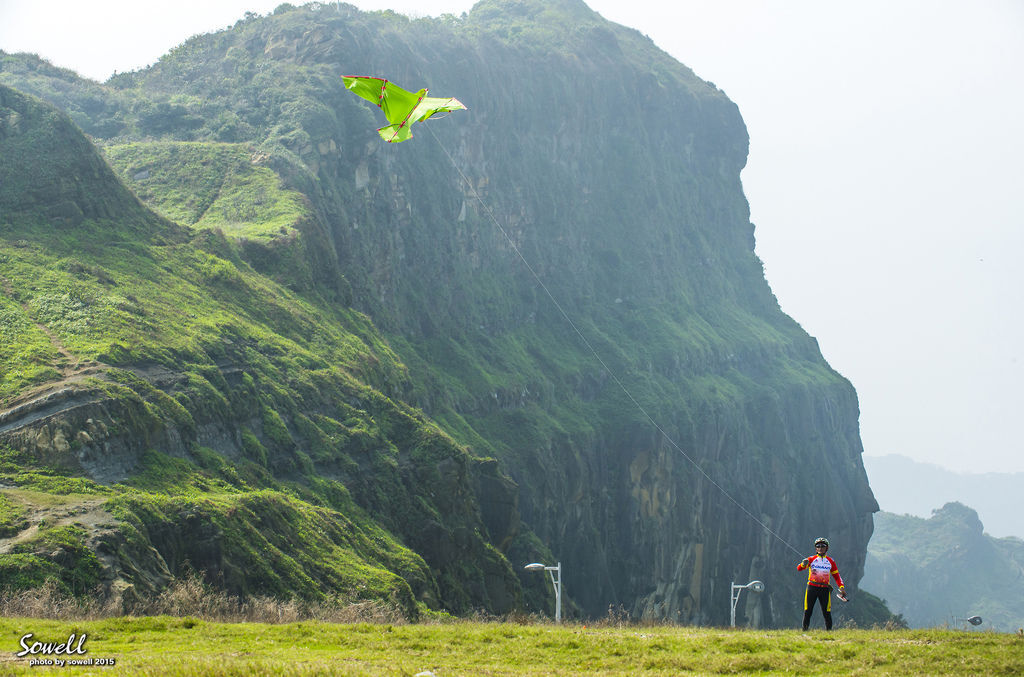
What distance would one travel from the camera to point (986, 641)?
60.8ft

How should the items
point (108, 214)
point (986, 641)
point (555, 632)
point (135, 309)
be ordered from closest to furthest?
point (986, 641) → point (555, 632) → point (135, 309) → point (108, 214)

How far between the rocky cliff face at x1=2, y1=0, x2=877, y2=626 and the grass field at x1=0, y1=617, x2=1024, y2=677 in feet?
111

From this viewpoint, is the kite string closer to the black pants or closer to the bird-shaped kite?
the bird-shaped kite

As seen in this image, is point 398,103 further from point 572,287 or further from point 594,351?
point 572,287

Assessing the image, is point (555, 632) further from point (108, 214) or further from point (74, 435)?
point (108, 214)

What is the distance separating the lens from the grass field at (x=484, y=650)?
16375 mm

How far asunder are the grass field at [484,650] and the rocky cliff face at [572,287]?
3388 centimetres

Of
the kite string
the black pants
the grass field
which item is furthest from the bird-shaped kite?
the kite string

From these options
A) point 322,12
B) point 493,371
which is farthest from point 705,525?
point 322,12

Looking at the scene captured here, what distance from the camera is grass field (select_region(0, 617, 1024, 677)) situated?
16375 millimetres

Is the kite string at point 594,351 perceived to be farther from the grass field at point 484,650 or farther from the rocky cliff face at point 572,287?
the grass field at point 484,650

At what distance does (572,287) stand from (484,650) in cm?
8464

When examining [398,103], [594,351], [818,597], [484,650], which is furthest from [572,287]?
[484,650]

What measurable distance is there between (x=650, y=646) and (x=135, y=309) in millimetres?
28132
